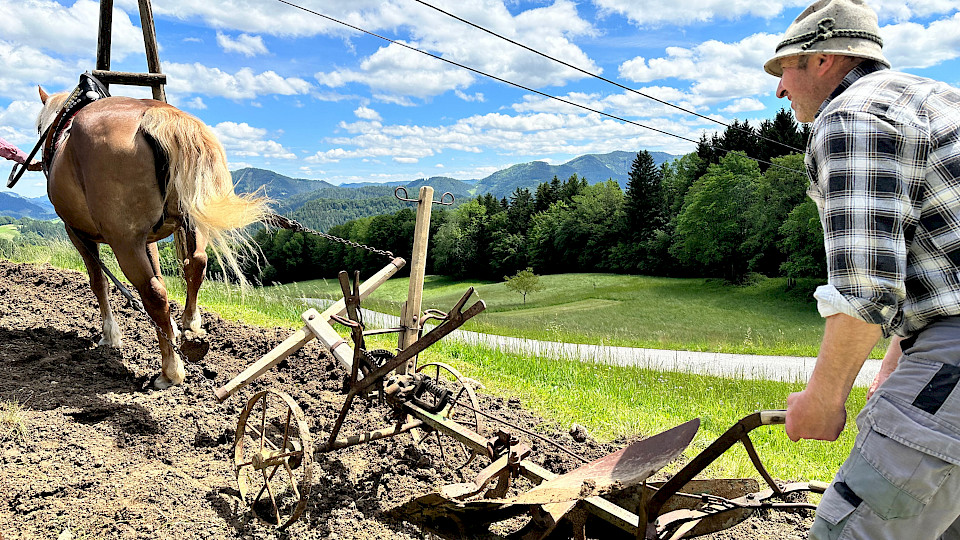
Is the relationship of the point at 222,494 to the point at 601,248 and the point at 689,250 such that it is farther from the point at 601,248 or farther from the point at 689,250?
the point at 601,248

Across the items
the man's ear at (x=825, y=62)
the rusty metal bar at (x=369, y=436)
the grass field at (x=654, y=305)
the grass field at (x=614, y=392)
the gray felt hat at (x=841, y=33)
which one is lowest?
the grass field at (x=654, y=305)

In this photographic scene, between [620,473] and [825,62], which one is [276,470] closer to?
[620,473]

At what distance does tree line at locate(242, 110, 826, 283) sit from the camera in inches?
1847

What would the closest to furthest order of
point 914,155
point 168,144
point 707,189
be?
point 914,155, point 168,144, point 707,189

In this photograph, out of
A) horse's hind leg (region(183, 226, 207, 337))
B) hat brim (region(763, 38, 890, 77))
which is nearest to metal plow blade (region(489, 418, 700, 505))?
hat brim (region(763, 38, 890, 77))

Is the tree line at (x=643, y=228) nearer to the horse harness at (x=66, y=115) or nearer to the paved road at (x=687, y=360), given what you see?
the paved road at (x=687, y=360)

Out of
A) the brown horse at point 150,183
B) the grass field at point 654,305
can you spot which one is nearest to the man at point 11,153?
the brown horse at point 150,183

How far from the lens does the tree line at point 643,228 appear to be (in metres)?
46.9

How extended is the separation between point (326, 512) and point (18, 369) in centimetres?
409

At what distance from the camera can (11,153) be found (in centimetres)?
702

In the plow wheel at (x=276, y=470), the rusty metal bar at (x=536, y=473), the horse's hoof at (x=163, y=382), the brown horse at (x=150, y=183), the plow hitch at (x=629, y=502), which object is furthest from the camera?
the horse's hoof at (x=163, y=382)

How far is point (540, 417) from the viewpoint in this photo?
18.8ft

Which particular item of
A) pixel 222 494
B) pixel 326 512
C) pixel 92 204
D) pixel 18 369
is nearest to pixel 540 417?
pixel 326 512

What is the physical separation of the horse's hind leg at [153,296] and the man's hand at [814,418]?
515cm
